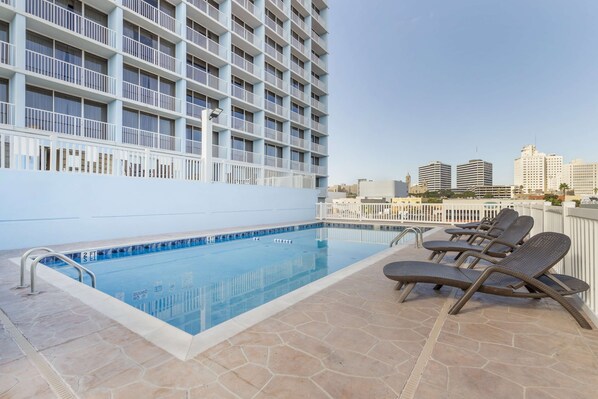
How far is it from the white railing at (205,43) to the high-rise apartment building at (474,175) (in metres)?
60.6

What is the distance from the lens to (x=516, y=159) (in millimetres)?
47312

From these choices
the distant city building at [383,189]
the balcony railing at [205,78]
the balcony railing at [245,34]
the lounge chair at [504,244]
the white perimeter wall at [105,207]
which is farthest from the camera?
the distant city building at [383,189]

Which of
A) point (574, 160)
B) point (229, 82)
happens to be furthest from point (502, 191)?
point (229, 82)

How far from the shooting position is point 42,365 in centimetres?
A: 192

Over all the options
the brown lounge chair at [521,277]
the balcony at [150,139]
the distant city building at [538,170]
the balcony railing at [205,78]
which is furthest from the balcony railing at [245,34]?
the distant city building at [538,170]

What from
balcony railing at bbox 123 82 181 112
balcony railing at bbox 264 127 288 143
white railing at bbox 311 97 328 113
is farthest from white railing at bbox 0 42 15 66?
white railing at bbox 311 97 328 113

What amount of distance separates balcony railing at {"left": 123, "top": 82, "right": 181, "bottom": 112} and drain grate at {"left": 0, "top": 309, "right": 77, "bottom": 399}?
13204 millimetres

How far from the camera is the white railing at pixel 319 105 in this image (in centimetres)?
2481

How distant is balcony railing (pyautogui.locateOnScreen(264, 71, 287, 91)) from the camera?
20019mm

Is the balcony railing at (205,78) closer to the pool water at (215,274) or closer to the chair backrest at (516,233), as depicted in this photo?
the pool water at (215,274)

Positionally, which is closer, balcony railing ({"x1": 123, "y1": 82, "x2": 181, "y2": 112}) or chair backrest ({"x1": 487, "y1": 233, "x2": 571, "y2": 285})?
chair backrest ({"x1": 487, "y1": 233, "x2": 571, "y2": 285})

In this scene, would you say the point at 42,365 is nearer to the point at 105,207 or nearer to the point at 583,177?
the point at 105,207

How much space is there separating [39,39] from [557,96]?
27707 millimetres

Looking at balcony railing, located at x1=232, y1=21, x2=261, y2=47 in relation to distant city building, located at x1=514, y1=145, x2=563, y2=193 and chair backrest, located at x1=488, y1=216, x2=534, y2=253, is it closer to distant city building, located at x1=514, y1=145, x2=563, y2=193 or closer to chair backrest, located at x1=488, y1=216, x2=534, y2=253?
chair backrest, located at x1=488, y1=216, x2=534, y2=253
